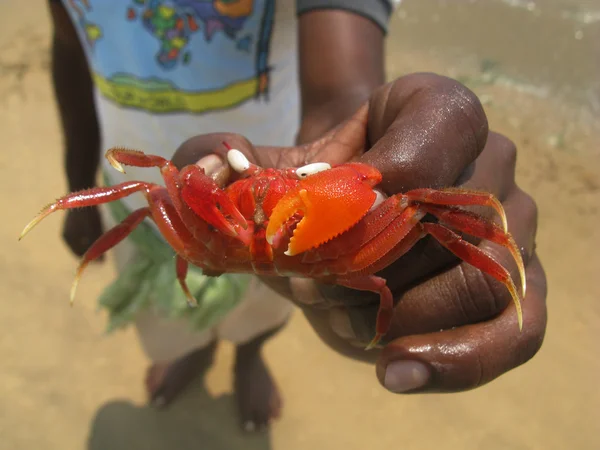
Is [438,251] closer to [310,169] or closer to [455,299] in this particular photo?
[455,299]

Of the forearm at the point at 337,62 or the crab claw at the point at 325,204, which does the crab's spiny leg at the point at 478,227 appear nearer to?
the crab claw at the point at 325,204

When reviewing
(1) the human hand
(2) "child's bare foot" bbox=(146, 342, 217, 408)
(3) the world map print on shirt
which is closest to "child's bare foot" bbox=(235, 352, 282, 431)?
(2) "child's bare foot" bbox=(146, 342, 217, 408)

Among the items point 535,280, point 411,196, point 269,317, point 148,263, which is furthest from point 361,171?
point 269,317

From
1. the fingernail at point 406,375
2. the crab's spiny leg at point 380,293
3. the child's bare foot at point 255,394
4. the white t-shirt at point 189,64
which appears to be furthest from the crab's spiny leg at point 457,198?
the child's bare foot at point 255,394

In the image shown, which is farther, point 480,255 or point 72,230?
point 72,230

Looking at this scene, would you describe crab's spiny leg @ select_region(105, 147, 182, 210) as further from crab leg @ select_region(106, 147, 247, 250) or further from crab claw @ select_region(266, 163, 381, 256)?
crab claw @ select_region(266, 163, 381, 256)

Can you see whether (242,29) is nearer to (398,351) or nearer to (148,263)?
(148,263)

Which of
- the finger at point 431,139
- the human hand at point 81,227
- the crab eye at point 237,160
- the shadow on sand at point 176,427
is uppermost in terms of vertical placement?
the finger at point 431,139
